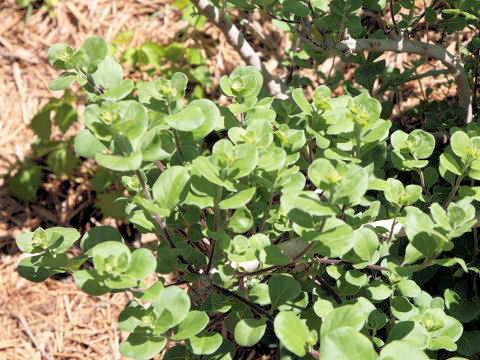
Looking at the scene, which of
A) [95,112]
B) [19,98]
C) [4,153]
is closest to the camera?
[95,112]

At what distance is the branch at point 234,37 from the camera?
5.87ft

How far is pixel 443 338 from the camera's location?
3.96 ft

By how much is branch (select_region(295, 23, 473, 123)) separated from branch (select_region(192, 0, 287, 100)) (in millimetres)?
312

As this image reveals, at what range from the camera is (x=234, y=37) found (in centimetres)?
191

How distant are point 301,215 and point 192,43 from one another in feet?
7.09

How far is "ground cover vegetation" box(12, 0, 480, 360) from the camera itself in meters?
1.05

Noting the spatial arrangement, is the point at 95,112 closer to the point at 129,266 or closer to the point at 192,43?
the point at 129,266

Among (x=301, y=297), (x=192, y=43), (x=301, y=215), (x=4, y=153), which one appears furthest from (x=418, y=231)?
(x=4, y=153)

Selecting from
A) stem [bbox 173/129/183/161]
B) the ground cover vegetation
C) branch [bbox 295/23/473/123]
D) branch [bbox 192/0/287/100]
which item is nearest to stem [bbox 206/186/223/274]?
the ground cover vegetation

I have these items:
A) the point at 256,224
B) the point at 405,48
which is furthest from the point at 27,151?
the point at 405,48

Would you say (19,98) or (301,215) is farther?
(19,98)

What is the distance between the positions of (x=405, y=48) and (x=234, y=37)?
0.61 metres

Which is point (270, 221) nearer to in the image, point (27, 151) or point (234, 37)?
point (234, 37)

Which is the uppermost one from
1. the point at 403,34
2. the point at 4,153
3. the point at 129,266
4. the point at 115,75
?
the point at 115,75
